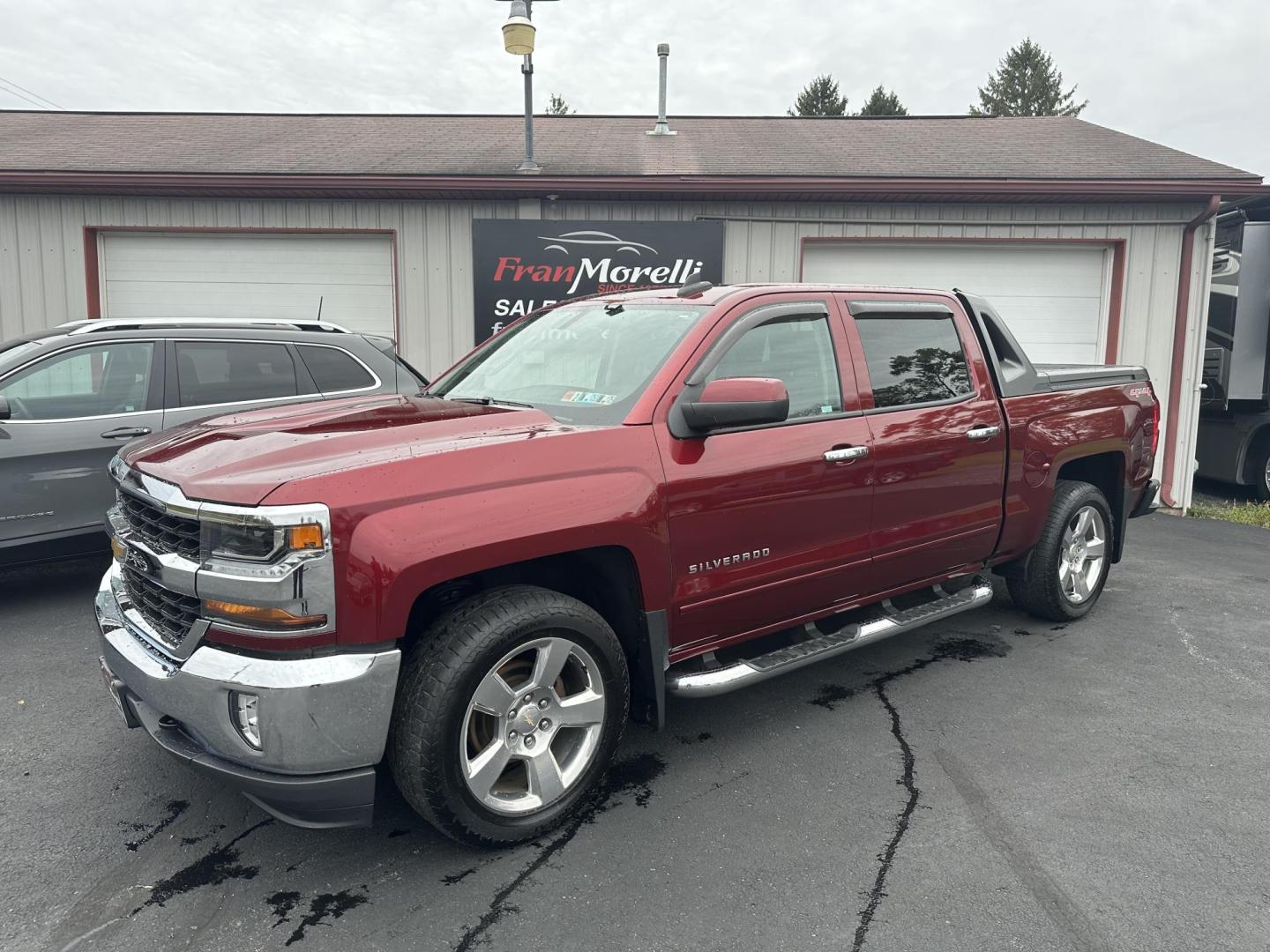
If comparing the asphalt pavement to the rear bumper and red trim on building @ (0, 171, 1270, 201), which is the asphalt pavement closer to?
the rear bumper

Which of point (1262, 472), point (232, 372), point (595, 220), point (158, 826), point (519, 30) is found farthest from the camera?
point (1262, 472)

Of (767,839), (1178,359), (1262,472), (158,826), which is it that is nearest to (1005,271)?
(1178,359)

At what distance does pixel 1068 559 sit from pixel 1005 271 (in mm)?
5731

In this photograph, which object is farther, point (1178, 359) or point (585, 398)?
point (1178, 359)

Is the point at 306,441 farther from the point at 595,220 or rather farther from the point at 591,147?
the point at 591,147

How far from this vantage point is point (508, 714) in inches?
113

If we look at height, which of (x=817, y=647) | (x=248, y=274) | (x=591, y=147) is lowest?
(x=817, y=647)

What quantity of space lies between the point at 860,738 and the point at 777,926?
140cm

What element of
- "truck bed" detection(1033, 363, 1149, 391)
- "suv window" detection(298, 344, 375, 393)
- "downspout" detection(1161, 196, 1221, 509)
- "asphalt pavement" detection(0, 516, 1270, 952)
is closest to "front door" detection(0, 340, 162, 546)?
"suv window" detection(298, 344, 375, 393)

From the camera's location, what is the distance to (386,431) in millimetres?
3027

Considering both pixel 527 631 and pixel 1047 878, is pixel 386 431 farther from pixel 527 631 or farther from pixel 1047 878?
pixel 1047 878

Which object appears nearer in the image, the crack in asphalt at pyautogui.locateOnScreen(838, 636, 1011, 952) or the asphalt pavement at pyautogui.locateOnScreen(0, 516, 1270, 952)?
the asphalt pavement at pyautogui.locateOnScreen(0, 516, 1270, 952)

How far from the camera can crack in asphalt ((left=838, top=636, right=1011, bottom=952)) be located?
2.67m

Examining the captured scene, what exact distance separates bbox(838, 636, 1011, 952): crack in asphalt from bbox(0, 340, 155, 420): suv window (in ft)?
15.1
